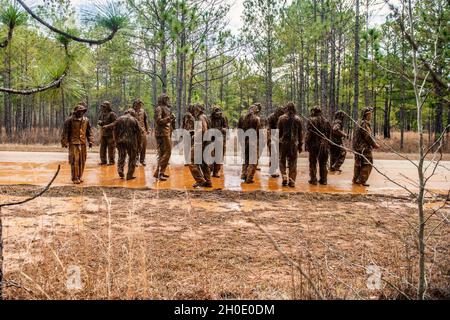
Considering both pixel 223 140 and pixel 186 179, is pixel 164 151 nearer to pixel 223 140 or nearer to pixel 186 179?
pixel 186 179

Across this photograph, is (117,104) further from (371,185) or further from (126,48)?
(371,185)

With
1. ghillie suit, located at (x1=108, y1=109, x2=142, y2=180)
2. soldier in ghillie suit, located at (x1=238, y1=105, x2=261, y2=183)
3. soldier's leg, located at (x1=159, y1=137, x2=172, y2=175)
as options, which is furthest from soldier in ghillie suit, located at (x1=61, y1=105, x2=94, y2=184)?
soldier in ghillie suit, located at (x1=238, y1=105, x2=261, y2=183)

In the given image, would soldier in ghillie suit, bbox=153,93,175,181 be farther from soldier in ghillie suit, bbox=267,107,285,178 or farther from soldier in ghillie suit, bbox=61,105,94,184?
soldier in ghillie suit, bbox=267,107,285,178

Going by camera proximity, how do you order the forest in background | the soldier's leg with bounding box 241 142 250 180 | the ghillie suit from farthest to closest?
the soldier's leg with bounding box 241 142 250 180 → the ghillie suit → the forest in background

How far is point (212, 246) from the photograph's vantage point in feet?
16.3

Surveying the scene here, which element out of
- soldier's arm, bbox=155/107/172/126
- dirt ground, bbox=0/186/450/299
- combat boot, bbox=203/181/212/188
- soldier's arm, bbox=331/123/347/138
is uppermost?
soldier's arm, bbox=155/107/172/126

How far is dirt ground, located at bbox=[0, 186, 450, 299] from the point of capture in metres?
3.42

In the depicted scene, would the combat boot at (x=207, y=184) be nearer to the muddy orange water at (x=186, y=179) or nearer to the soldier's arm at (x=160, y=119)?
the muddy orange water at (x=186, y=179)

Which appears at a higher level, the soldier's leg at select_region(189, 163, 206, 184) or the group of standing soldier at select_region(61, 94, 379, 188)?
the group of standing soldier at select_region(61, 94, 379, 188)

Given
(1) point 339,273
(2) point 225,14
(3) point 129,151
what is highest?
(2) point 225,14

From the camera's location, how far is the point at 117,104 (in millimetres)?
40938

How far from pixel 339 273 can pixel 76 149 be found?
23.2 feet

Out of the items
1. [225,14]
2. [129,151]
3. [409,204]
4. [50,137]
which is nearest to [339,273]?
[409,204]

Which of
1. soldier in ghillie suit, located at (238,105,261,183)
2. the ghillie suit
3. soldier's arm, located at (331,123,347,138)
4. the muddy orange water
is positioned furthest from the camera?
soldier's arm, located at (331,123,347,138)
